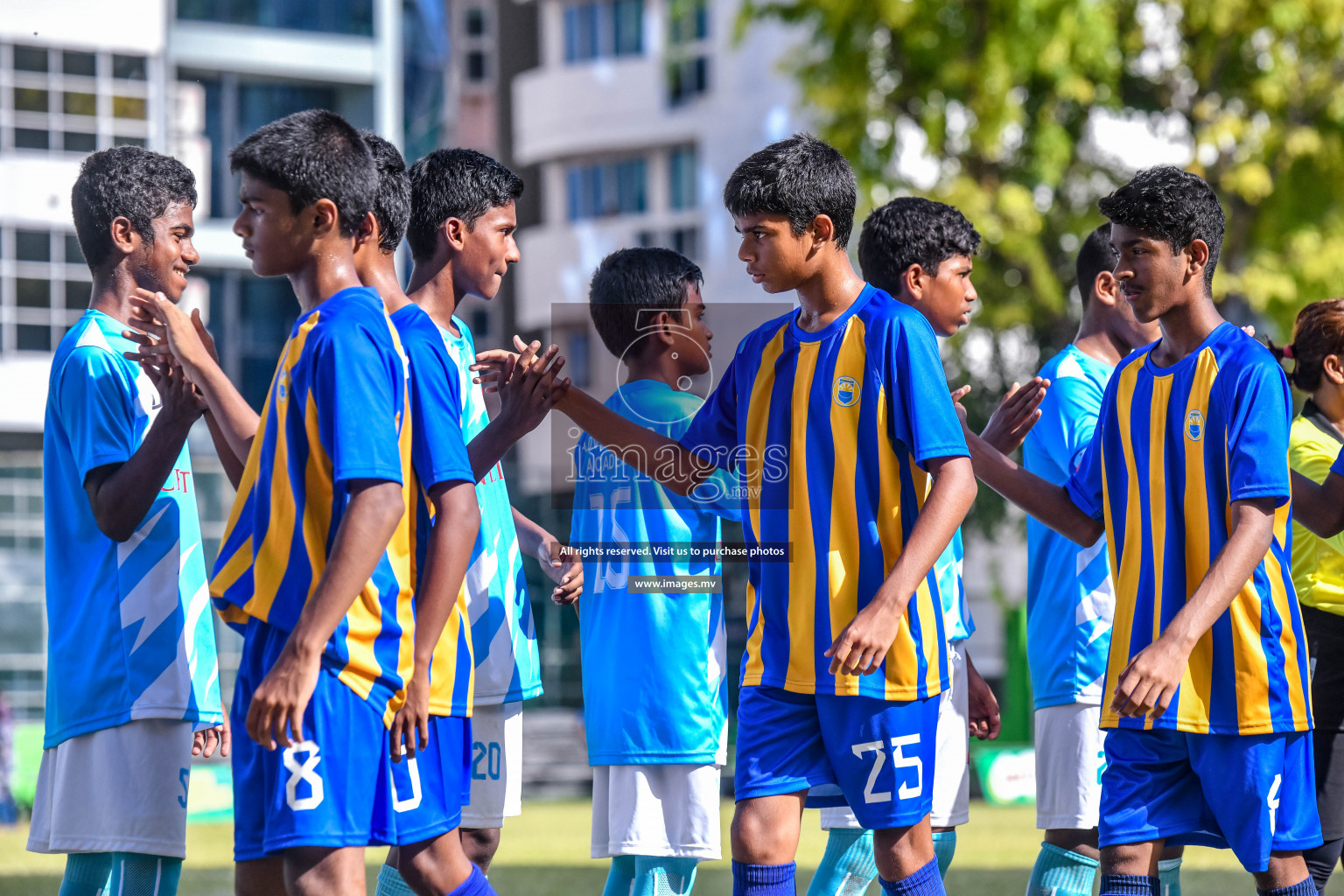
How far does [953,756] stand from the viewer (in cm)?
476

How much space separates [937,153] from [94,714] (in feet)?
35.5

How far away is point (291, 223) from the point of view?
10.7ft

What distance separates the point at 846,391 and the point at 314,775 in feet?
5.30

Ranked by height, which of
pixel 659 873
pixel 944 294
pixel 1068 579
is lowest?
pixel 659 873

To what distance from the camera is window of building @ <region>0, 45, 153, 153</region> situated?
17797 millimetres

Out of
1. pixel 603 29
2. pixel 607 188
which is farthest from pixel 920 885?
pixel 603 29

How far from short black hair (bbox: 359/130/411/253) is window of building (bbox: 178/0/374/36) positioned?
19.5 meters

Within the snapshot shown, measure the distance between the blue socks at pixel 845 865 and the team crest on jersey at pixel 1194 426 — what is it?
180 cm

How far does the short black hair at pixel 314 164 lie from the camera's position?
3.23 metres

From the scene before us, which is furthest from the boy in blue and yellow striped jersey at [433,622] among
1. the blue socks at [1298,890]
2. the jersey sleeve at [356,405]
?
the blue socks at [1298,890]

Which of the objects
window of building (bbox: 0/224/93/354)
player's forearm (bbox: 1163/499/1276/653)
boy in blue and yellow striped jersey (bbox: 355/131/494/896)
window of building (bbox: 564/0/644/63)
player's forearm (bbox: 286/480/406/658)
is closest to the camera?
player's forearm (bbox: 286/480/406/658)

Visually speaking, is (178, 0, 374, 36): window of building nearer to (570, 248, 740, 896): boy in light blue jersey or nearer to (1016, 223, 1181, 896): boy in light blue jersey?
(570, 248, 740, 896): boy in light blue jersey

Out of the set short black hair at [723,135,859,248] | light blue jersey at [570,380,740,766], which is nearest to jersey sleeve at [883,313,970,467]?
short black hair at [723,135,859,248]

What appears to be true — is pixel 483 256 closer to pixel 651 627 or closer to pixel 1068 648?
pixel 651 627
